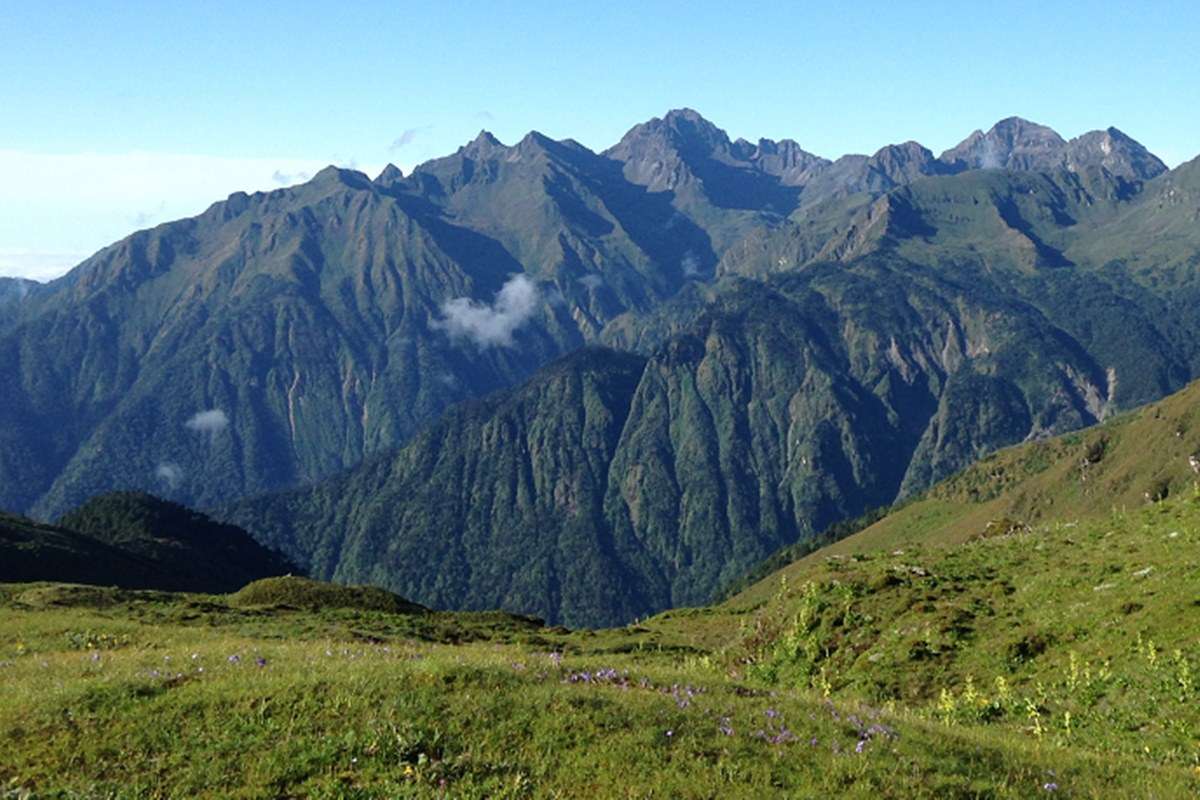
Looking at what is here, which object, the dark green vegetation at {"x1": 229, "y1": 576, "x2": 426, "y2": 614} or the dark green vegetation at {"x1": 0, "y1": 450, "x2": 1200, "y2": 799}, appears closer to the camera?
the dark green vegetation at {"x1": 0, "y1": 450, "x2": 1200, "y2": 799}

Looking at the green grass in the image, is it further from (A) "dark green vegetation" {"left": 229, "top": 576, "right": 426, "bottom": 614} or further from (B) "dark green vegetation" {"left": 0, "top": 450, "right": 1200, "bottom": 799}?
(A) "dark green vegetation" {"left": 229, "top": 576, "right": 426, "bottom": 614}

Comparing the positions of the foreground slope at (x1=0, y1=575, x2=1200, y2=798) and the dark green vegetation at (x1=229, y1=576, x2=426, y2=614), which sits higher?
the dark green vegetation at (x1=229, y1=576, x2=426, y2=614)

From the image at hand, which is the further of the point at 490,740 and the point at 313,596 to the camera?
the point at 313,596

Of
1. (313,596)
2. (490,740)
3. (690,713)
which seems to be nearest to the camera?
(490,740)

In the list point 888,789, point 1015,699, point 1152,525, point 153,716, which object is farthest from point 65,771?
point 1152,525

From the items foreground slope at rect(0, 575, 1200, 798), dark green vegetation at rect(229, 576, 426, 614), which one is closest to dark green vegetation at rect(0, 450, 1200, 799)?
foreground slope at rect(0, 575, 1200, 798)

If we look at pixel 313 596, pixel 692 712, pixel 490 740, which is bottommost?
pixel 692 712

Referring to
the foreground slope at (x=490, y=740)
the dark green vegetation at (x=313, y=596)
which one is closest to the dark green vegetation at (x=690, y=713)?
the foreground slope at (x=490, y=740)

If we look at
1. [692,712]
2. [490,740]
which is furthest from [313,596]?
[490,740]

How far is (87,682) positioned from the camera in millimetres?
18719

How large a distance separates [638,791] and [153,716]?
28.7 ft

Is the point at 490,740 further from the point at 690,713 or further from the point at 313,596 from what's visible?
the point at 313,596

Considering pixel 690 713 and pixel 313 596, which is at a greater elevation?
pixel 313 596

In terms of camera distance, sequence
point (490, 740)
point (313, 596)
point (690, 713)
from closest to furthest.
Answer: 1. point (490, 740)
2. point (690, 713)
3. point (313, 596)
